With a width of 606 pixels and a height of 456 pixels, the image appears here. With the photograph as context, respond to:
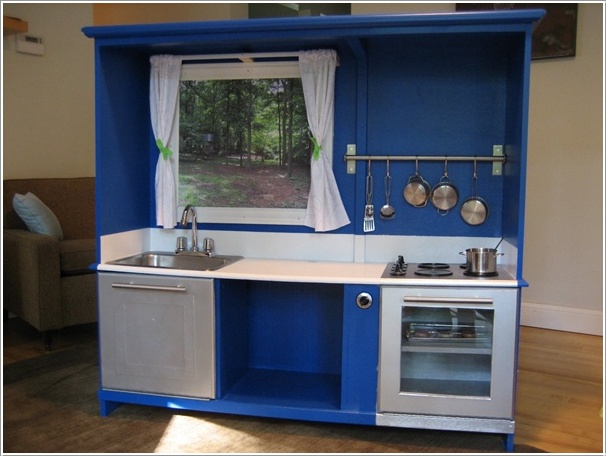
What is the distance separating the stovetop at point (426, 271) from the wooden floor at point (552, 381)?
77 cm

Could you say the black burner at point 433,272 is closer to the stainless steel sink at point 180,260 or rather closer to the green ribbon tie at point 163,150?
the stainless steel sink at point 180,260

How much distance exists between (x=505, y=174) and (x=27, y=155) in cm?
364

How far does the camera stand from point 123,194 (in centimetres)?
319

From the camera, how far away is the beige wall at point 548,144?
14.4 ft

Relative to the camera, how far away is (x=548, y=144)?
14.8 ft

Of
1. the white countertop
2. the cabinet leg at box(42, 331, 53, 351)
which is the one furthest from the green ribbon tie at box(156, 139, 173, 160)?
the cabinet leg at box(42, 331, 53, 351)

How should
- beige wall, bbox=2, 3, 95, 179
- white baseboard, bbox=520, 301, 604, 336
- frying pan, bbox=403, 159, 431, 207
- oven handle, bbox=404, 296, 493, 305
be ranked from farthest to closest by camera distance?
beige wall, bbox=2, 3, 95, 179
white baseboard, bbox=520, 301, 604, 336
frying pan, bbox=403, 159, 431, 207
oven handle, bbox=404, 296, 493, 305

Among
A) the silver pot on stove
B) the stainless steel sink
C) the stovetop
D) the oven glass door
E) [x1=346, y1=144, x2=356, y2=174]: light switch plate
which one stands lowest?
the oven glass door

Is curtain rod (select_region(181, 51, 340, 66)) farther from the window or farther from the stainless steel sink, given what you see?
the stainless steel sink

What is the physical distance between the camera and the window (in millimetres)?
3229

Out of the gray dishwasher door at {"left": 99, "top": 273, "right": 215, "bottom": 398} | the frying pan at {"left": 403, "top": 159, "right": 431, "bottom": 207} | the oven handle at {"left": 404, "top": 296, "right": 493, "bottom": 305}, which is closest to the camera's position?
the oven handle at {"left": 404, "top": 296, "right": 493, "bottom": 305}

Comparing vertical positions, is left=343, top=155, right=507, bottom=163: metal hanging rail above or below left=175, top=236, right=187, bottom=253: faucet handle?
above

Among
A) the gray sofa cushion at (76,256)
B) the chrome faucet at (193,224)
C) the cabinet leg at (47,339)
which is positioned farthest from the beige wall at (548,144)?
the chrome faucet at (193,224)

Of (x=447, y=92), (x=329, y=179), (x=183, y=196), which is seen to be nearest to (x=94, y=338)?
(x=183, y=196)
